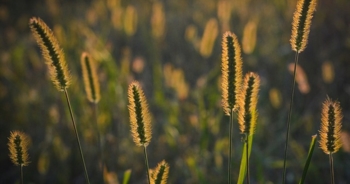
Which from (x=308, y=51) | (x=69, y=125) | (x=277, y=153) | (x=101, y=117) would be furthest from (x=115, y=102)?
(x=308, y=51)

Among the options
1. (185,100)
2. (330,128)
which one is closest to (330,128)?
(330,128)

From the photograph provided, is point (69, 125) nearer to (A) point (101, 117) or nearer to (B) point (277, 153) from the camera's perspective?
(A) point (101, 117)

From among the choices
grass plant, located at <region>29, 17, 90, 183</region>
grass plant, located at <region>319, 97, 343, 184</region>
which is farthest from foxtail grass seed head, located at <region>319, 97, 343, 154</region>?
grass plant, located at <region>29, 17, 90, 183</region>

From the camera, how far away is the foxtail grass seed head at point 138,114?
1.15 meters

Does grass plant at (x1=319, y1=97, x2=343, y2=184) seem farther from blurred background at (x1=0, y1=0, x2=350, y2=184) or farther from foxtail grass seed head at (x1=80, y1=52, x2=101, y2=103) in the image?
foxtail grass seed head at (x1=80, y1=52, x2=101, y2=103)

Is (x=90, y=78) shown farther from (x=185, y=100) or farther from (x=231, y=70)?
(x=185, y=100)

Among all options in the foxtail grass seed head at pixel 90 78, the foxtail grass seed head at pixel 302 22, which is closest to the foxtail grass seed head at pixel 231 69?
the foxtail grass seed head at pixel 302 22

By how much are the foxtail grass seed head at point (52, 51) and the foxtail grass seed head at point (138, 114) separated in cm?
24

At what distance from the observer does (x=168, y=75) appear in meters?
3.29

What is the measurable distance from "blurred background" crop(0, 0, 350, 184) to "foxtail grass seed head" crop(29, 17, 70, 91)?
0.80 m

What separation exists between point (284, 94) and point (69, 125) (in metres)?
1.92

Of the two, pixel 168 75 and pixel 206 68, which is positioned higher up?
pixel 206 68

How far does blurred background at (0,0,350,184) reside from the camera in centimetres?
281

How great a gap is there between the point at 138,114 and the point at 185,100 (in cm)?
230
